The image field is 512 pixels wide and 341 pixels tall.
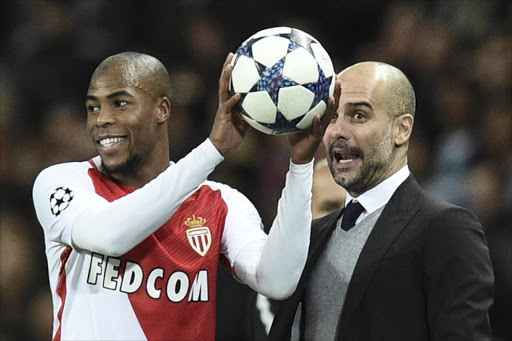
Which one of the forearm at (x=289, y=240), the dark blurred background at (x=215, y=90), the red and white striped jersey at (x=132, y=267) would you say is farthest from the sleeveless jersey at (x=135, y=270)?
the dark blurred background at (x=215, y=90)

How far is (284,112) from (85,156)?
5.08 m

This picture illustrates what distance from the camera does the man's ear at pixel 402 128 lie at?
4902mm

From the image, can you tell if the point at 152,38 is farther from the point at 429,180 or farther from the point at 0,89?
the point at 429,180

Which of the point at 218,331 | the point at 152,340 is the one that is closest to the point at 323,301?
the point at 152,340

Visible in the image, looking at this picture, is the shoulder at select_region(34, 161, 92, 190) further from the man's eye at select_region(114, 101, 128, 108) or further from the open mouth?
the open mouth

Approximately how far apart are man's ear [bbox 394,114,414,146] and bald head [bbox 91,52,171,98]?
112 centimetres

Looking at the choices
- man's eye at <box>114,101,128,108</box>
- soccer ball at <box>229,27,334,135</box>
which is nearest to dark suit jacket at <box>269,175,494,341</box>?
soccer ball at <box>229,27,334,135</box>

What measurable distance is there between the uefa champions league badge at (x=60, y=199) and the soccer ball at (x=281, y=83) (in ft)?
3.05

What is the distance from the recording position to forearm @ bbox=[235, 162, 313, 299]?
4.70m

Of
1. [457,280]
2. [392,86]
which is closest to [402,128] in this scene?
[392,86]

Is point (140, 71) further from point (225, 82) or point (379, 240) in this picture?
point (379, 240)

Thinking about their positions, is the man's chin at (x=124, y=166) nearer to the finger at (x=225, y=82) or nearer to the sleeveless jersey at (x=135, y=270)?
the sleeveless jersey at (x=135, y=270)

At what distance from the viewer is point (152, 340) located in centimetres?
485

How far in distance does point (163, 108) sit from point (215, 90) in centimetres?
463
